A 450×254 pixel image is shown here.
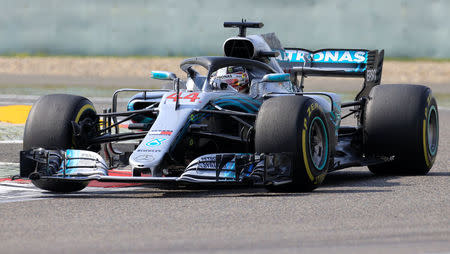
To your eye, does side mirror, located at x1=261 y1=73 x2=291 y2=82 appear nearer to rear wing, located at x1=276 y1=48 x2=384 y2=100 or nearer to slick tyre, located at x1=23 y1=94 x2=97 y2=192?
slick tyre, located at x1=23 y1=94 x2=97 y2=192

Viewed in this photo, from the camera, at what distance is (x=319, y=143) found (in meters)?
9.73

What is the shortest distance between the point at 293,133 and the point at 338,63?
4.35 m

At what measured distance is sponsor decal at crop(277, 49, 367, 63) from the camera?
13.0 metres

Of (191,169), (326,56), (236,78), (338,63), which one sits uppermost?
(326,56)

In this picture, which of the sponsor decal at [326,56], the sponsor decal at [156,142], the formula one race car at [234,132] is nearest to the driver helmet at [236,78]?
the formula one race car at [234,132]

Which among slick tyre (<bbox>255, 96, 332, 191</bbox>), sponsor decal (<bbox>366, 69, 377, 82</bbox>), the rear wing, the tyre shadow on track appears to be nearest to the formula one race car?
slick tyre (<bbox>255, 96, 332, 191</bbox>)

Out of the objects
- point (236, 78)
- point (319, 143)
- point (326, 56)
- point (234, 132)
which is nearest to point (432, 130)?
point (326, 56)

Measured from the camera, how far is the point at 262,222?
7352mm

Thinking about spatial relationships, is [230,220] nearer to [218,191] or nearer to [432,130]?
[218,191]

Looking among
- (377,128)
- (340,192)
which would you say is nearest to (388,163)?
(377,128)

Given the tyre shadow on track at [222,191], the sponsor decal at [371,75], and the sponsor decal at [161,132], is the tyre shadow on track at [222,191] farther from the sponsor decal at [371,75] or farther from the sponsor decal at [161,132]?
the sponsor decal at [371,75]

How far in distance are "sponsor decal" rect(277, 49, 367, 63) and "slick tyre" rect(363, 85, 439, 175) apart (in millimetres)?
1823

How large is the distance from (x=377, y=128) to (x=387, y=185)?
1.26 m

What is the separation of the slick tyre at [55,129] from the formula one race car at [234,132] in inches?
0.4
